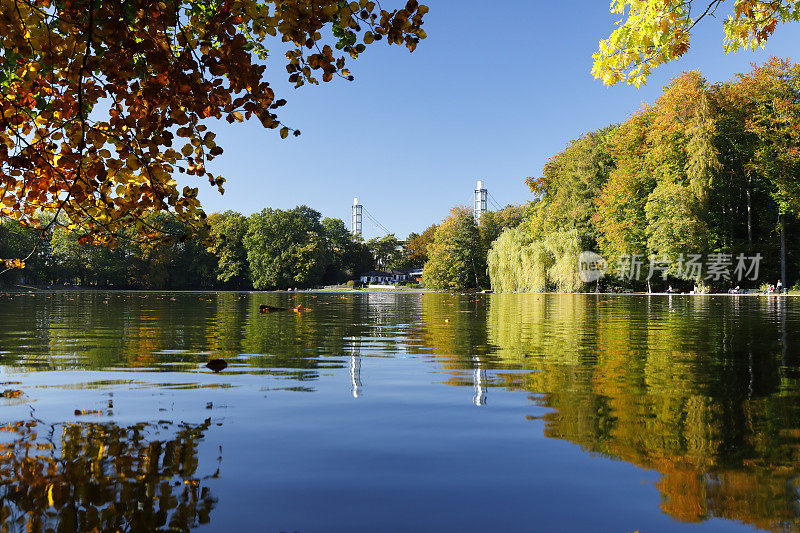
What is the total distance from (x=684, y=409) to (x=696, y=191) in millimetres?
44077

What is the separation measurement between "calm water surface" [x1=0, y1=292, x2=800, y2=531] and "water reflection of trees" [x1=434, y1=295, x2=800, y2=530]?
21 millimetres

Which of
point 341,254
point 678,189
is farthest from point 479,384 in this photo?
point 341,254

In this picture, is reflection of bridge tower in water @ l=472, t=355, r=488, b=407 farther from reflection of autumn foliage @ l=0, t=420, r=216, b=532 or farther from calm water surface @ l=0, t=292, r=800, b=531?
reflection of autumn foliage @ l=0, t=420, r=216, b=532

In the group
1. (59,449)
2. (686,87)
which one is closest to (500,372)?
(59,449)

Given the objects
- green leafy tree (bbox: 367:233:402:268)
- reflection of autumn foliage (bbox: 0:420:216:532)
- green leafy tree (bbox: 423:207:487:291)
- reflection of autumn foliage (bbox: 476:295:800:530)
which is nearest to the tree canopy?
reflection of autumn foliage (bbox: 476:295:800:530)

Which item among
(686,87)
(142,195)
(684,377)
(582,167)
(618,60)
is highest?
(686,87)

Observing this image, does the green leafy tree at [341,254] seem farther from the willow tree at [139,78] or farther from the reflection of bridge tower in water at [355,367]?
the willow tree at [139,78]

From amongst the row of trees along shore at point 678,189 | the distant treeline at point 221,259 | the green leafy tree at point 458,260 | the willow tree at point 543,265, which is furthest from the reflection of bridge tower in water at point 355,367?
the distant treeline at point 221,259

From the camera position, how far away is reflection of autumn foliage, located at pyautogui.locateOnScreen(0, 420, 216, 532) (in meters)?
2.32

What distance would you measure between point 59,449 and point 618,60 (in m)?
9.30

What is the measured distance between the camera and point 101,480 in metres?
2.71

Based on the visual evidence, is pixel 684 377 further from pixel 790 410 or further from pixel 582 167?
pixel 582 167

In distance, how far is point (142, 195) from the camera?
4.36 m

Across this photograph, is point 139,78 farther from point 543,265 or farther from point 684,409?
point 543,265
